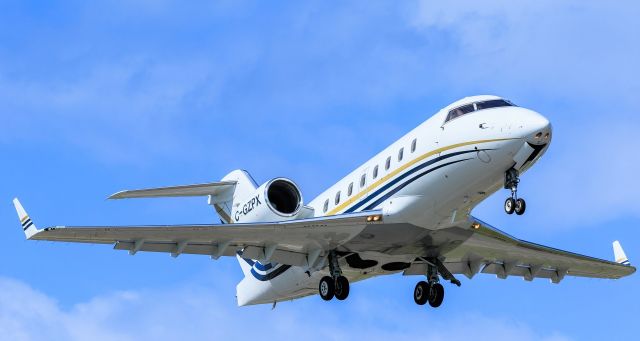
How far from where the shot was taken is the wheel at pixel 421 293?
28.5 meters

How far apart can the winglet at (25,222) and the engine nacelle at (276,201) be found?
5.78 meters

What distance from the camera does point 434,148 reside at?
2534 cm

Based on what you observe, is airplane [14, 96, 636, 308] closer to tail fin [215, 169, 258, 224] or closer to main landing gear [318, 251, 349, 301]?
main landing gear [318, 251, 349, 301]

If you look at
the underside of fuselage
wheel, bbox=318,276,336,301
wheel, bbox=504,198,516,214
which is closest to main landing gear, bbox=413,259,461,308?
the underside of fuselage

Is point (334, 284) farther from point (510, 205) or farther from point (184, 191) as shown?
point (184, 191)

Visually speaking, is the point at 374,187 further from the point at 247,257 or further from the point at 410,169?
the point at 247,257

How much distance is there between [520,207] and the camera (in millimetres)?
24312

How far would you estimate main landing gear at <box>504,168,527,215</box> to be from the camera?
24.3m

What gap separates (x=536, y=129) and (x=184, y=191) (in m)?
11.6

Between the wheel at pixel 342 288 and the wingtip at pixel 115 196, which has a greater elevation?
the wingtip at pixel 115 196

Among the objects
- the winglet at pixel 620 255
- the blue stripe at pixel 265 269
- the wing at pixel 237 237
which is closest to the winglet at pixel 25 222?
the wing at pixel 237 237

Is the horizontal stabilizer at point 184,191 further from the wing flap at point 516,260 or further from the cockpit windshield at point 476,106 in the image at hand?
the cockpit windshield at point 476,106

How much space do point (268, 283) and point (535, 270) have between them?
7.15 meters

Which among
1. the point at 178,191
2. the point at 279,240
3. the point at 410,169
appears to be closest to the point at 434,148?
the point at 410,169
